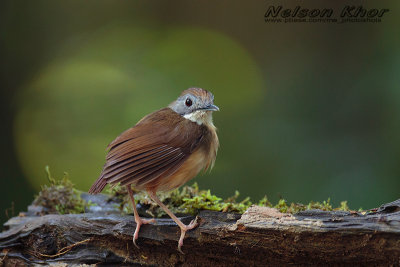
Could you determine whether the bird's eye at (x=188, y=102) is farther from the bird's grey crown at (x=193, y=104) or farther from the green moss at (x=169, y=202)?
the green moss at (x=169, y=202)

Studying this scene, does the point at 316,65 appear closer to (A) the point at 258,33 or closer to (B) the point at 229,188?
(A) the point at 258,33

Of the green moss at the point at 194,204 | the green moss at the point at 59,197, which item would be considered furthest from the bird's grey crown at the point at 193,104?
the green moss at the point at 59,197

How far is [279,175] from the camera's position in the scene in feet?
17.3

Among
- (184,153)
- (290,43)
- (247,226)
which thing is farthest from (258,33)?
(247,226)

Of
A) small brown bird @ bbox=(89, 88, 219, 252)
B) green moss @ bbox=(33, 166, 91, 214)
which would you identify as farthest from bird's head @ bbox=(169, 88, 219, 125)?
green moss @ bbox=(33, 166, 91, 214)

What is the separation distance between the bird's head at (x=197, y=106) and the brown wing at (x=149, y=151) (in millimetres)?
108

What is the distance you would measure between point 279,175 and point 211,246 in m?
2.16

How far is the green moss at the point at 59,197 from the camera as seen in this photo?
4.65 metres

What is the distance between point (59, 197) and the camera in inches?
187

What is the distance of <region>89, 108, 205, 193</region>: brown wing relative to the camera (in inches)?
130

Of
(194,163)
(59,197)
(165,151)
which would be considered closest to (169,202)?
(194,163)

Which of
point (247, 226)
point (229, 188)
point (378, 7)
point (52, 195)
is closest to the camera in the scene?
point (247, 226)

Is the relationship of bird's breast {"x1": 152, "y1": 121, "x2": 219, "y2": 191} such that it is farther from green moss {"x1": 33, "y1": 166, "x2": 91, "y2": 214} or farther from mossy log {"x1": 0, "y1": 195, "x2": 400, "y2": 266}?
green moss {"x1": 33, "y1": 166, "x2": 91, "y2": 214}

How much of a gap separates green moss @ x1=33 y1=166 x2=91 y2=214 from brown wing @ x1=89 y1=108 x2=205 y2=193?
1.38 meters
